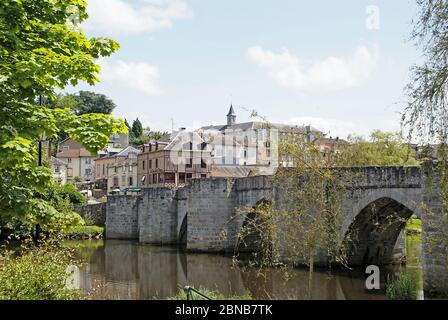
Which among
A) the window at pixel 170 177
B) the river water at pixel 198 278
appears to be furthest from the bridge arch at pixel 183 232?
the window at pixel 170 177

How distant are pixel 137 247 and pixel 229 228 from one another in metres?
8.17

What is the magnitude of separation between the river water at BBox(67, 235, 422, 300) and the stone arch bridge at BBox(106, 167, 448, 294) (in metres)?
1.43

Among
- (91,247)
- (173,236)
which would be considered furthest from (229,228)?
(91,247)

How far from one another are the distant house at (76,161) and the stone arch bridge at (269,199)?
137ft

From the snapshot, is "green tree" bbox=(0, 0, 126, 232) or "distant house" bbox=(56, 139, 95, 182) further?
"distant house" bbox=(56, 139, 95, 182)

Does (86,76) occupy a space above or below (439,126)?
above

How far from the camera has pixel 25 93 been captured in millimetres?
9219

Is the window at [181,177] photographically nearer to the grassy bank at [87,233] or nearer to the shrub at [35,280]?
the grassy bank at [87,233]

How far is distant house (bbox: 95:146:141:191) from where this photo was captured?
→ 215ft

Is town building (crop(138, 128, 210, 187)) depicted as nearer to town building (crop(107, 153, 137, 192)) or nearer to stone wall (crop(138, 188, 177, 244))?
town building (crop(107, 153, 137, 192))

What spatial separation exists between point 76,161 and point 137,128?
1886 cm

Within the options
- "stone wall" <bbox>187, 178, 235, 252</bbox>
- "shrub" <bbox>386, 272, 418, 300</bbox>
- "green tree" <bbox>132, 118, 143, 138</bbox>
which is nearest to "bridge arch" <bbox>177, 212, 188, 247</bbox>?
"stone wall" <bbox>187, 178, 235, 252</bbox>
